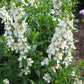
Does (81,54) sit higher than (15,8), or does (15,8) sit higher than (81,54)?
(15,8)

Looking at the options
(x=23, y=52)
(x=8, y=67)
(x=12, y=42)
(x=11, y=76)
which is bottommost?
(x=11, y=76)

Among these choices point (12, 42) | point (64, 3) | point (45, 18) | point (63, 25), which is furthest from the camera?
point (64, 3)

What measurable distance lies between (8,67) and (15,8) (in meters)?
0.64

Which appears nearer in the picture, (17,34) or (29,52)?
(17,34)

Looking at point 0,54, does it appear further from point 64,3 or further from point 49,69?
point 64,3

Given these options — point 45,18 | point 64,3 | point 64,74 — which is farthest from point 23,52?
point 64,3

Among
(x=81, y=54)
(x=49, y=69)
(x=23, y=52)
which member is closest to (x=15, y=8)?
(x=23, y=52)

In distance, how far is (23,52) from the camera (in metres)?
1.72

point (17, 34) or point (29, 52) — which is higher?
point (17, 34)

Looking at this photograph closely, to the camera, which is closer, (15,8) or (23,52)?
(23,52)

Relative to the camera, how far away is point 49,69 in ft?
Answer: 6.17

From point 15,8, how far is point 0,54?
530mm

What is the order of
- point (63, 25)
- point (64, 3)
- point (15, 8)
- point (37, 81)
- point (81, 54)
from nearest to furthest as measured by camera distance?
point (63, 25), point (15, 8), point (37, 81), point (81, 54), point (64, 3)

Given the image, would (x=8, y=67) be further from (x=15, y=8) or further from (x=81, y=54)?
(x=81, y=54)
